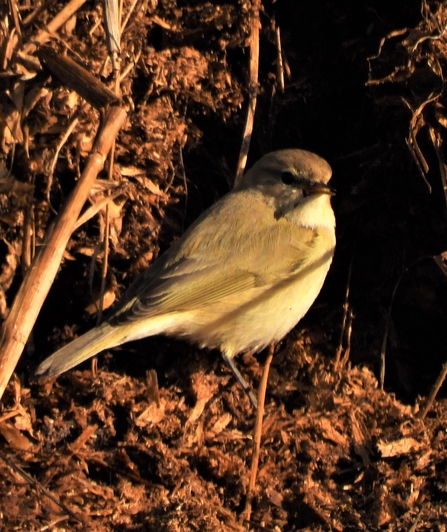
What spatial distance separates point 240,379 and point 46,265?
1.40 m

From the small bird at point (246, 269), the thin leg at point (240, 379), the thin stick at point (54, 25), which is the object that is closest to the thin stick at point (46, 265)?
the small bird at point (246, 269)

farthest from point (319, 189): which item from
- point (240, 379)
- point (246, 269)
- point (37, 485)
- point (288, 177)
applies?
point (37, 485)

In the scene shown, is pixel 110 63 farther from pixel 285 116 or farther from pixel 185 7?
pixel 285 116

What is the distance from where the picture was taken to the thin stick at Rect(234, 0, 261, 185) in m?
5.37

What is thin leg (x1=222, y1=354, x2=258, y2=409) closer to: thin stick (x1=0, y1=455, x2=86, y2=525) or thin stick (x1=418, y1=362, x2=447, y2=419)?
thin stick (x1=418, y1=362, x2=447, y2=419)

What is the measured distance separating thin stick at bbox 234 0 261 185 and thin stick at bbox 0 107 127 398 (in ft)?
3.52

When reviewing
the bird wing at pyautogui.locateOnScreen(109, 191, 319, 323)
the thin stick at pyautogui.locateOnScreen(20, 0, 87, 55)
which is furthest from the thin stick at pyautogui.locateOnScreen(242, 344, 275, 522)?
the thin stick at pyautogui.locateOnScreen(20, 0, 87, 55)

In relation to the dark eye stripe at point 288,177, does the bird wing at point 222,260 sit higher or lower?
lower

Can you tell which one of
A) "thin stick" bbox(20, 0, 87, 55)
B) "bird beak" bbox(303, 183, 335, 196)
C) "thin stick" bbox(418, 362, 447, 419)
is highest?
"thin stick" bbox(20, 0, 87, 55)

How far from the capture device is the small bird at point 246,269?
4.73 metres

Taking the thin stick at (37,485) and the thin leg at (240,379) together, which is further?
the thin leg at (240,379)

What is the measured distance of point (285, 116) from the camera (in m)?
5.57

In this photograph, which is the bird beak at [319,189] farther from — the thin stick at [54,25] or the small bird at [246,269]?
the thin stick at [54,25]

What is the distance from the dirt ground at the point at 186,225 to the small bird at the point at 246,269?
0.33m
